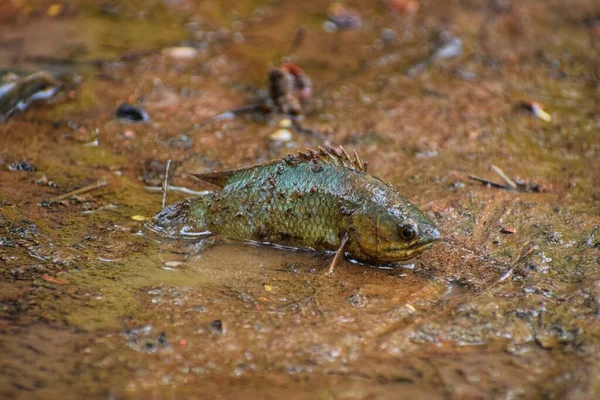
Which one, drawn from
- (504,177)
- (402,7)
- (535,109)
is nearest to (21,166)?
(504,177)

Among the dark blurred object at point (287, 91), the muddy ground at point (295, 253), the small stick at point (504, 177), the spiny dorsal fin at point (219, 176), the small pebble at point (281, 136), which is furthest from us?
the dark blurred object at point (287, 91)

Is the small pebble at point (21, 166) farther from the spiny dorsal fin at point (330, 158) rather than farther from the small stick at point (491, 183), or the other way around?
the small stick at point (491, 183)

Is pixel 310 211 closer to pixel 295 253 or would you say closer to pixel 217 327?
pixel 295 253

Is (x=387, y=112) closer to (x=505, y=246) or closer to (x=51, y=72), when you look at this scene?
(x=505, y=246)

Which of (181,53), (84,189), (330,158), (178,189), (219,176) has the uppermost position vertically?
(330,158)

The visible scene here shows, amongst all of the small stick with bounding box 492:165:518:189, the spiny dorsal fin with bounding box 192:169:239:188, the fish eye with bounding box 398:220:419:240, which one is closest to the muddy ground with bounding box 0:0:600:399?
the small stick with bounding box 492:165:518:189

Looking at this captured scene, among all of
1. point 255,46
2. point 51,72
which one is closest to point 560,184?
point 255,46

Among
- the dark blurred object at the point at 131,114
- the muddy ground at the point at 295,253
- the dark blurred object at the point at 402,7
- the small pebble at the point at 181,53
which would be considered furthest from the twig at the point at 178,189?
the dark blurred object at the point at 402,7
